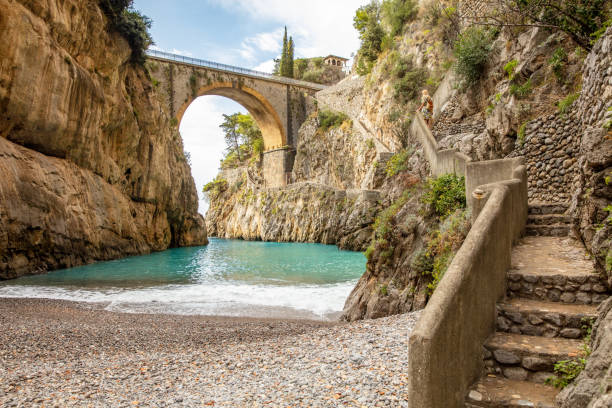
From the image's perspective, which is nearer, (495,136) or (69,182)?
(495,136)

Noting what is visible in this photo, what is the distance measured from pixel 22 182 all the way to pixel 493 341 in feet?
54.0

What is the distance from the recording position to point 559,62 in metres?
9.72

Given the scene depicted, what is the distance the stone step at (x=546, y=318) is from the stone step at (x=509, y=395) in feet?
2.25

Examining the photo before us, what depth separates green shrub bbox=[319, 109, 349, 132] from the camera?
138 feet

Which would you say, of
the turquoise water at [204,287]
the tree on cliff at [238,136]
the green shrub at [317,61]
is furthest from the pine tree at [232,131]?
the turquoise water at [204,287]

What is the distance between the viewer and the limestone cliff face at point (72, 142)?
46.8 feet

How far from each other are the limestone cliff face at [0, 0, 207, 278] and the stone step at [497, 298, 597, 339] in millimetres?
15438

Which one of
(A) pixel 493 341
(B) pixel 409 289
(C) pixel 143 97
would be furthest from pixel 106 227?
(A) pixel 493 341

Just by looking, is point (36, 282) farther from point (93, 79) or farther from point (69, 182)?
point (93, 79)

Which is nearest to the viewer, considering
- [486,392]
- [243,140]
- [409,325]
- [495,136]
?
[486,392]

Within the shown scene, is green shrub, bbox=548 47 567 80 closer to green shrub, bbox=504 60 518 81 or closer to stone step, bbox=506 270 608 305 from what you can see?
green shrub, bbox=504 60 518 81

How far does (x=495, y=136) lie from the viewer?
11492mm

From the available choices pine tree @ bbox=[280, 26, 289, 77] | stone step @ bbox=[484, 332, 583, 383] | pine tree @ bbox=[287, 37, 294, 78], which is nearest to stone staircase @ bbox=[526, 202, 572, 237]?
stone step @ bbox=[484, 332, 583, 383]

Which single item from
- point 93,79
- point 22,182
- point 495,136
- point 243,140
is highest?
point 243,140
